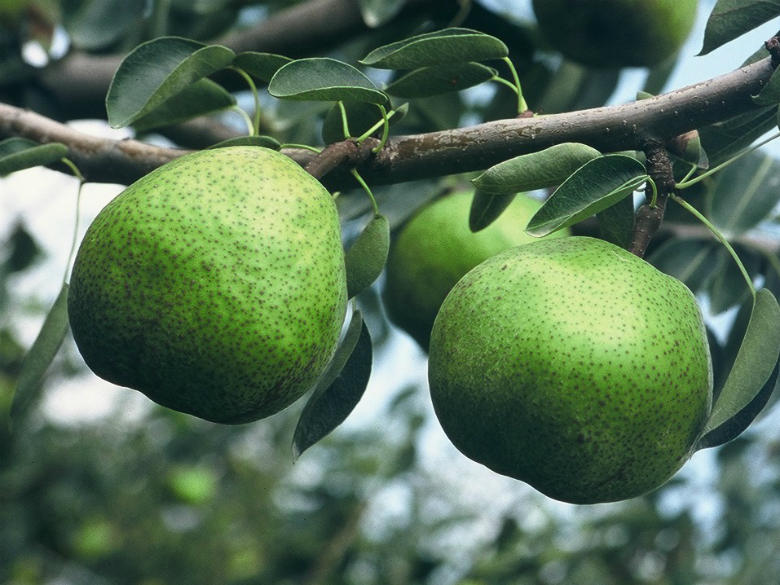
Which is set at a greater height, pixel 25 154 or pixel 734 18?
pixel 734 18

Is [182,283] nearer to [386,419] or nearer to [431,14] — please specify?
[431,14]

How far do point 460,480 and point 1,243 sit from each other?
5.95ft

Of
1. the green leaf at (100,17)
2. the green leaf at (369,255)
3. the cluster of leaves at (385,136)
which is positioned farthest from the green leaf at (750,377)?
the green leaf at (100,17)

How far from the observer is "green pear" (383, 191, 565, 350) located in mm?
1650

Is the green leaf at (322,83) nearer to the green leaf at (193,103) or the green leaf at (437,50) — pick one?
the green leaf at (437,50)

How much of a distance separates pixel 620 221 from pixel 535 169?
16 centimetres

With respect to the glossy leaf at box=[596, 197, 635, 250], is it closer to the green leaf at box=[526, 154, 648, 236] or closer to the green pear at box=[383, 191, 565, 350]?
the green leaf at box=[526, 154, 648, 236]

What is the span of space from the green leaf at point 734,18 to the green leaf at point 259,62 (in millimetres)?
490

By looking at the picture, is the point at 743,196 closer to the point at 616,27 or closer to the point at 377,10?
the point at 616,27

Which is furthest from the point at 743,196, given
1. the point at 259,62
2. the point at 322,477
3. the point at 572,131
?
the point at 322,477

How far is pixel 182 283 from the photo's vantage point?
87 cm

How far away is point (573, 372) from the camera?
90 cm

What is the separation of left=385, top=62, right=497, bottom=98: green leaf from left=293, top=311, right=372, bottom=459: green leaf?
0.30 m

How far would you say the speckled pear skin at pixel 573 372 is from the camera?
91 cm
